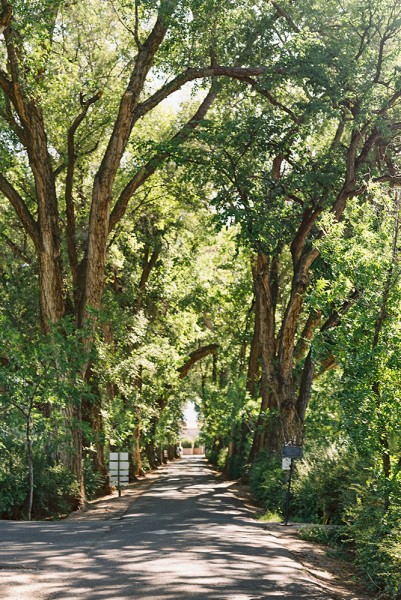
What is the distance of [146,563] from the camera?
434 inches

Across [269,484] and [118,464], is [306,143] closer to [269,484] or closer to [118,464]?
[269,484]

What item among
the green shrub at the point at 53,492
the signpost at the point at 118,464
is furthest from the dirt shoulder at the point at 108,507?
the signpost at the point at 118,464

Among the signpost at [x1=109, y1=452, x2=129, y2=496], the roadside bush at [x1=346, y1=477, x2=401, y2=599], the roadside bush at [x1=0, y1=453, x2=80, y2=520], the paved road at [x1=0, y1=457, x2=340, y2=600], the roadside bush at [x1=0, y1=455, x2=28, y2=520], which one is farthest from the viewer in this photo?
the signpost at [x1=109, y1=452, x2=129, y2=496]

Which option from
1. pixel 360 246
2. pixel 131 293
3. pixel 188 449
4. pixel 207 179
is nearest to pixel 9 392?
pixel 207 179

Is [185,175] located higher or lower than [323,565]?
higher

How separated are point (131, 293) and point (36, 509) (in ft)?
46.3

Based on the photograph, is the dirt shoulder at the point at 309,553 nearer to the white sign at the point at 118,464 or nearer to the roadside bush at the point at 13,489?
the white sign at the point at 118,464

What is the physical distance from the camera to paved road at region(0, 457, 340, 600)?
29.2 ft

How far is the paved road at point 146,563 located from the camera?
8.91 meters

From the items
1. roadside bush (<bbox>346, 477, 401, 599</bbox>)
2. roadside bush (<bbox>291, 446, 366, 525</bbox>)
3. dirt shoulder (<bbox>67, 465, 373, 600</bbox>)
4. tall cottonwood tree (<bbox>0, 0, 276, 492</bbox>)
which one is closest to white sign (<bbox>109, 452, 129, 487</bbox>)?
dirt shoulder (<bbox>67, 465, 373, 600</bbox>)

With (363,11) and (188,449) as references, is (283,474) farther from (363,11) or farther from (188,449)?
(188,449)

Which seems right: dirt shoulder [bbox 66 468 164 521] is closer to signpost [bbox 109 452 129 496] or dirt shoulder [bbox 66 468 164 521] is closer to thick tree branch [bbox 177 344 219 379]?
signpost [bbox 109 452 129 496]

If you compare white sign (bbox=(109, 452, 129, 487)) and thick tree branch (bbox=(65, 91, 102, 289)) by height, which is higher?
thick tree branch (bbox=(65, 91, 102, 289))

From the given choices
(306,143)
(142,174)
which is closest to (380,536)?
(306,143)
